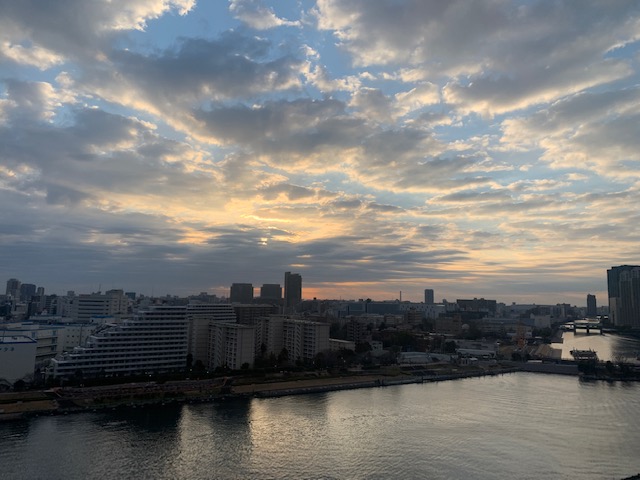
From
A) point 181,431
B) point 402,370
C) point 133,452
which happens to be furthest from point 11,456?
point 402,370

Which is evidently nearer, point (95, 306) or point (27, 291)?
point (95, 306)

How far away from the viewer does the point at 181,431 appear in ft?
51.2

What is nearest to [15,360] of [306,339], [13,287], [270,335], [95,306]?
[270,335]

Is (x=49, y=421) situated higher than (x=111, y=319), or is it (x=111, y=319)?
(x=111, y=319)

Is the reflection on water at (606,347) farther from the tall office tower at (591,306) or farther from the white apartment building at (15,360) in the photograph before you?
the tall office tower at (591,306)

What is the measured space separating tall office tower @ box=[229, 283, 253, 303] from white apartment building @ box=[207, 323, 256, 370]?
5200cm

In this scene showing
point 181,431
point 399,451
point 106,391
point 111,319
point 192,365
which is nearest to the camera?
point 399,451

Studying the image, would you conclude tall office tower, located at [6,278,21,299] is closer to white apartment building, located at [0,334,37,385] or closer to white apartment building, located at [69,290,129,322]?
white apartment building, located at [69,290,129,322]

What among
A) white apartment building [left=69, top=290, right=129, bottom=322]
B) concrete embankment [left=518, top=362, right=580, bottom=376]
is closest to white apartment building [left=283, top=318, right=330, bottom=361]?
concrete embankment [left=518, top=362, right=580, bottom=376]

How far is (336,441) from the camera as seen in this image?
1474 cm

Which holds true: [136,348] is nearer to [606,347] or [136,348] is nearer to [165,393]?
[165,393]

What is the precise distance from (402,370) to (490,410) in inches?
453

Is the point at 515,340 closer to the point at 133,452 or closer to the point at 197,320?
the point at 197,320

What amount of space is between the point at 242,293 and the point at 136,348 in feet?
187
